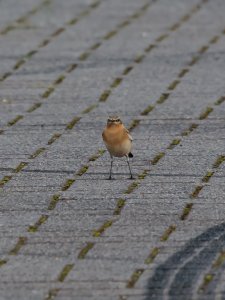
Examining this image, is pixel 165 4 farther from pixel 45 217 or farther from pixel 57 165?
pixel 45 217

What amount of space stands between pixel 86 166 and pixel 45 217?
1.41 metres

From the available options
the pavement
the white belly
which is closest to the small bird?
the white belly

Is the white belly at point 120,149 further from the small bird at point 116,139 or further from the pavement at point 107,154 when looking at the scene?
the pavement at point 107,154

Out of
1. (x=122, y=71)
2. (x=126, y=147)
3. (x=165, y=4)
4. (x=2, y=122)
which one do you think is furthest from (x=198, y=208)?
(x=165, y=4)

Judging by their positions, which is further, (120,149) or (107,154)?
(107,154)

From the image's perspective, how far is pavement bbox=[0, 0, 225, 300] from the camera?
7.12m

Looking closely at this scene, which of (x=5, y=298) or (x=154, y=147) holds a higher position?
(x=5, y=298)

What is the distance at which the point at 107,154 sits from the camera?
32.5ft

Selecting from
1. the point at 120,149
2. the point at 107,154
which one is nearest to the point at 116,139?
the point at 120,149

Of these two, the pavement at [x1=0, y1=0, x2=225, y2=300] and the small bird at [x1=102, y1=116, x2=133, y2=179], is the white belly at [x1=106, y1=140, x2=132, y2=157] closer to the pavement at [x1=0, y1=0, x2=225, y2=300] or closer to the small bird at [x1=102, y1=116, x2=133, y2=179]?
the small bird at [x1=102, y1=116, x2=133, y2=179]

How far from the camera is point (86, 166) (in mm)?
9500

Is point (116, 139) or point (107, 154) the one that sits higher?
point (116, 139)

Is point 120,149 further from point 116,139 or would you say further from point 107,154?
point 107,154

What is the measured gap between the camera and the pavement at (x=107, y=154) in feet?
23.4
